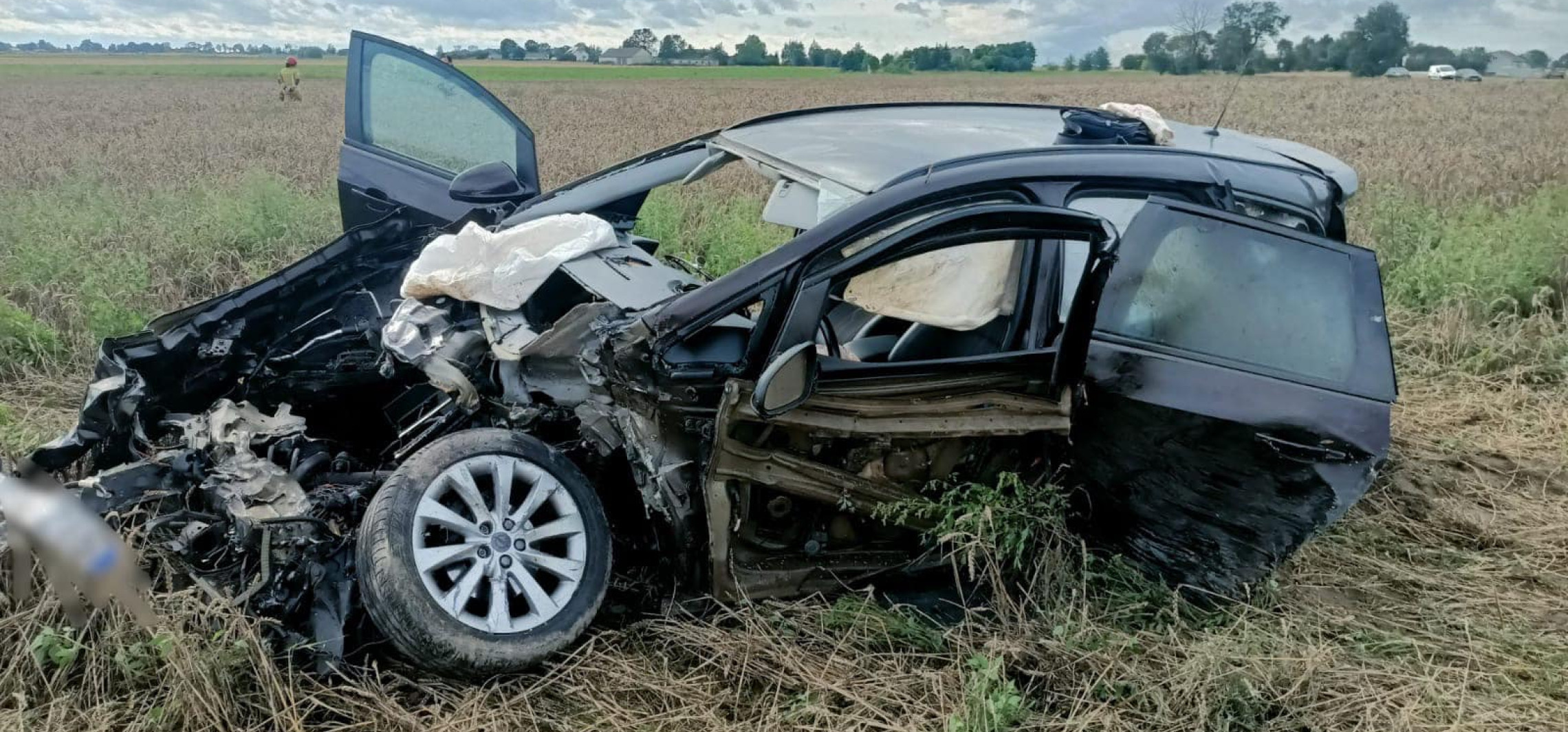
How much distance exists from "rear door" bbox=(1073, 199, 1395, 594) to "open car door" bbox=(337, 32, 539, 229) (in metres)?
2.81

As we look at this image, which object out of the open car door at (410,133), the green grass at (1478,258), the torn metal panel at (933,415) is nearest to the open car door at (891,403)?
the torn metal panel at (933,415)

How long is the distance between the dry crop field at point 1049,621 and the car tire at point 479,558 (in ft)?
0.44

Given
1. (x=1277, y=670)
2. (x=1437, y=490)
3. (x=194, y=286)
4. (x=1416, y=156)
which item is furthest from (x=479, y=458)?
(x=1416, y=156)

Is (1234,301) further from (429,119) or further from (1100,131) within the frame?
(429,119)

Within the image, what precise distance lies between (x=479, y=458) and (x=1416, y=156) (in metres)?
13.4

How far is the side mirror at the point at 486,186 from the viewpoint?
4.33 m

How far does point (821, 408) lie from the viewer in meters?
2.70

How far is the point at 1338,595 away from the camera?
3414 mm

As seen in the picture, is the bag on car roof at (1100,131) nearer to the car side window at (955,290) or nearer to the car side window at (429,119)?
the car side window at (955,290)

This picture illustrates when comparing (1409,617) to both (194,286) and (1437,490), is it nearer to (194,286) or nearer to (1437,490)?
(1437,490)

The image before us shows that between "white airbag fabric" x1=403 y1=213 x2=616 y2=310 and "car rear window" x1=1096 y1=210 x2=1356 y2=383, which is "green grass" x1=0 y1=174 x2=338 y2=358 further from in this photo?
"car rear window" x1=1096 y1=210 x2=1356 y2=383

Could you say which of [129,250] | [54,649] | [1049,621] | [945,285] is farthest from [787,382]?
[129,250]

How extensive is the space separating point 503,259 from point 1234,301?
2.34 m

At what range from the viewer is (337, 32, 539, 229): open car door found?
14.8 ft
